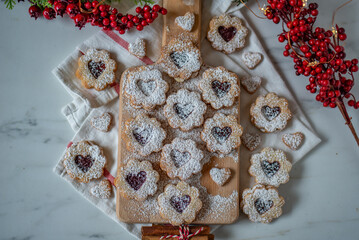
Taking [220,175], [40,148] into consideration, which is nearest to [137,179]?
[220,175]

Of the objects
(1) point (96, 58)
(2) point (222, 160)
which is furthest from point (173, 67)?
(2) point (222, 160)

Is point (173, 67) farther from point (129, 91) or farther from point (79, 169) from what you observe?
point (79, 169)

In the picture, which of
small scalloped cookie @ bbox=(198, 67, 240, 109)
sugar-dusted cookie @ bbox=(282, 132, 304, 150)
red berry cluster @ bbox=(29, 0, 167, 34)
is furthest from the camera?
sugar-dusted cookie @ bbox=(282, 132, 304, 150)

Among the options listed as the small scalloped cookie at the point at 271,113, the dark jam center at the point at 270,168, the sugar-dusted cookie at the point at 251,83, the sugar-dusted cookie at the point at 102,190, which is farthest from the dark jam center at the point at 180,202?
the sugar-dusted cookie at the point at 251,83

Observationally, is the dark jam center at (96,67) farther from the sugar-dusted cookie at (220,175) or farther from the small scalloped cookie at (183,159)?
the sugar-dusted cookie at (220,175)

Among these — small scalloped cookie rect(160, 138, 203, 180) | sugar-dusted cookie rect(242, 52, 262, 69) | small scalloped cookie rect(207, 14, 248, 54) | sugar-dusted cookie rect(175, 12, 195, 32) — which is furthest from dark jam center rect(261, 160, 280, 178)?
sugar-dusted cookie rect(175, 12, 195, 32)

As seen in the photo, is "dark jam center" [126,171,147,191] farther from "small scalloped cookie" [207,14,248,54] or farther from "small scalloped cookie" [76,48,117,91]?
"small scalloped cookie" [207,14,248,54]
